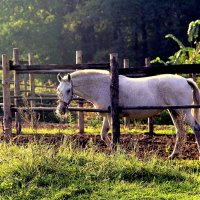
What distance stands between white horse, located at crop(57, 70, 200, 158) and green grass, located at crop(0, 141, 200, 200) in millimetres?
1468

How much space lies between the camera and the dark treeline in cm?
3316

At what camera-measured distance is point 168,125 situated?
1368 centimetres

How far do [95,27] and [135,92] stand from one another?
27714 mm

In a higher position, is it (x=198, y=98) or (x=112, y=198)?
(x=198, y=98)

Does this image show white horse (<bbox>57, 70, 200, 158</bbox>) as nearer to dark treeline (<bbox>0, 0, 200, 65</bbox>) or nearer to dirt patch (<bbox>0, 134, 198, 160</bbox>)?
dirt patch (<bbox>0, 134, 198, 160</bbox>)

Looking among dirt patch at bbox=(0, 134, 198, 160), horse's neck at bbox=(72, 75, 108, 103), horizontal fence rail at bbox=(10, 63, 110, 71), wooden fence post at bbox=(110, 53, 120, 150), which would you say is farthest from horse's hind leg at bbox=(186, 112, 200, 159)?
horizontal fence rail at bbox=(10, 63, 110, 71)

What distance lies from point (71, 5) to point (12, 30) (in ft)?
18.8

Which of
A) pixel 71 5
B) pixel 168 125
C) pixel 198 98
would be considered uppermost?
pixel 71 5

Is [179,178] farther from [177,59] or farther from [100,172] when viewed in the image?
[177,59]

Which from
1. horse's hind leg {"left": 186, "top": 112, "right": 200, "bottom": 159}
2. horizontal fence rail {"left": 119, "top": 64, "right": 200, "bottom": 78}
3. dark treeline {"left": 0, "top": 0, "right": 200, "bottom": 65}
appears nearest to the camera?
horizontal fence rail {"left": 119, "top": 64, "right": 200, "bottom": 78}

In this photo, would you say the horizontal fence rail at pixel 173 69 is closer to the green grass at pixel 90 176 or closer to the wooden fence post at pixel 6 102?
the green grass at pixel 90 176

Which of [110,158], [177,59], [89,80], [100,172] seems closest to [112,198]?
[100,172]

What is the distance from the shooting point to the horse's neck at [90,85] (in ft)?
28.1

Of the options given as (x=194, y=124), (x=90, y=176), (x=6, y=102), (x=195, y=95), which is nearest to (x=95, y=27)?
(x=6, y=102)
